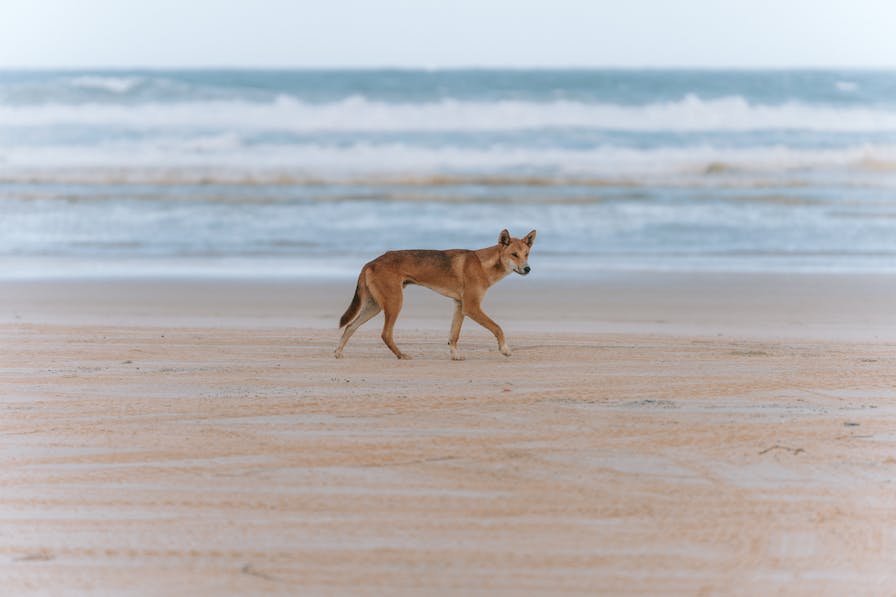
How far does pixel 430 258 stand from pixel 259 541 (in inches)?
161

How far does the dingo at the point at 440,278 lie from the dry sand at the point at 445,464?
25 cm

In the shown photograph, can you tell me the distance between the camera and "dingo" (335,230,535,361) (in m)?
7.85

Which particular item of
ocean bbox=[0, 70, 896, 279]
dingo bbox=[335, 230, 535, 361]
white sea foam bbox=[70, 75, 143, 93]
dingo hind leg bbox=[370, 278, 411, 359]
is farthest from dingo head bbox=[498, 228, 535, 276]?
white sea foam bbox=[70, 75, 143, 93]

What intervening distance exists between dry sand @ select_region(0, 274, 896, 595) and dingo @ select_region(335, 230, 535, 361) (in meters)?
0.25

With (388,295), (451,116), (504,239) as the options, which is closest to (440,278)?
(388,295)

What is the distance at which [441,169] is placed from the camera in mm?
26453

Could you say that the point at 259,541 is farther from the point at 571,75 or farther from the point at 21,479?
the point at 571,75

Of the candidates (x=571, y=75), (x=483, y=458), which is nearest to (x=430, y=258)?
(x=483, y=458)

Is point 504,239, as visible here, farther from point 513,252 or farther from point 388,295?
point 388,295

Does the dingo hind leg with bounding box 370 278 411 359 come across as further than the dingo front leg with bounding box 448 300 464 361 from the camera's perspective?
Yes

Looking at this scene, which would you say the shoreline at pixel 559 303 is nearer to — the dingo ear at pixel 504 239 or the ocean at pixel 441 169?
the ocean at pixel 441 169

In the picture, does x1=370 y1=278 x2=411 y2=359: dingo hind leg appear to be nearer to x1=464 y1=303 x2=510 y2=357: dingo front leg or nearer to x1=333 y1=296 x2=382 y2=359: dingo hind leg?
x1=333 y1=296 x2=382 y2=359: dingo hind leg

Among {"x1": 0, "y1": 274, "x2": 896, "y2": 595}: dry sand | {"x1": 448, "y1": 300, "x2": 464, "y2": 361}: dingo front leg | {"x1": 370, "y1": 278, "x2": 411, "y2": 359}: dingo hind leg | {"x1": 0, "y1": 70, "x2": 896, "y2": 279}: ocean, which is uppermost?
{"x1": 0, "y1": 70, "x2": 896, "y2": 279}: ocean

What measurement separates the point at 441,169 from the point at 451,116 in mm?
8457
